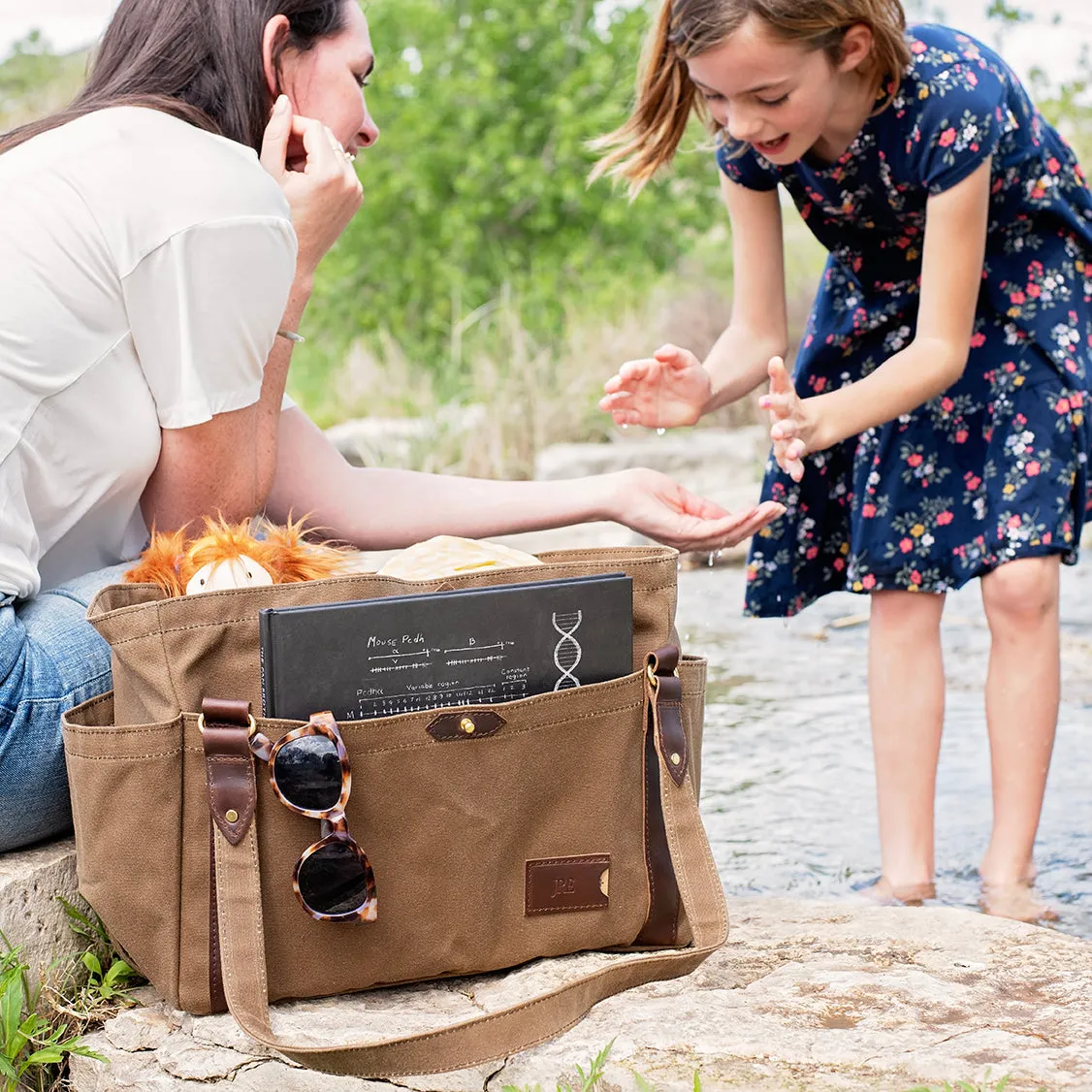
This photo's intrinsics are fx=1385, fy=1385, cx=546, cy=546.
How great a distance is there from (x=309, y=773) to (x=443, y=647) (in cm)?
21

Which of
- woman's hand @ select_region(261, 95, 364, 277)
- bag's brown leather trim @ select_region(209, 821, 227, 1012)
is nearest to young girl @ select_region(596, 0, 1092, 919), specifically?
woman's hand @ select_region(261, 95, 364, 277)

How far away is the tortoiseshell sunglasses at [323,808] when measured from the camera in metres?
1.54

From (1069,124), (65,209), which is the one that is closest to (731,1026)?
(65,209)

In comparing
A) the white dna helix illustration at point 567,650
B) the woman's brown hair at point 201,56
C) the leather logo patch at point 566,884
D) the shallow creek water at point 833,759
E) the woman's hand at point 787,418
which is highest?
the woman's brown hair at point 201,56

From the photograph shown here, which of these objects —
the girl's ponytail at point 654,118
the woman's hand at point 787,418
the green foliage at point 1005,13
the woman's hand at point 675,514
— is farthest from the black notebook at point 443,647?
the green foliage at point 1005,13

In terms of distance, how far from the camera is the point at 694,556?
5508 mm

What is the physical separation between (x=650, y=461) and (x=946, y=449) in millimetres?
3562

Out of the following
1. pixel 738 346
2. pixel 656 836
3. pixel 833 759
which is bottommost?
pixel 833 759

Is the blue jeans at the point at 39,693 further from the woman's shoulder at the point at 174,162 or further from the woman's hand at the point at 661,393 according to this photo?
the woman's hand at the point at 661,393

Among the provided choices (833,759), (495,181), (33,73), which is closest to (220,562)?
(833,759)

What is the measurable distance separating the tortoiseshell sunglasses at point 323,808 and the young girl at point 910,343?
102 centimetres

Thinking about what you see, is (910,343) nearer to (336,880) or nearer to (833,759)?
(833,759)

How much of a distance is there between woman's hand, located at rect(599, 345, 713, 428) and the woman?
63 cm

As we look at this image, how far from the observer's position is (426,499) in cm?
237
